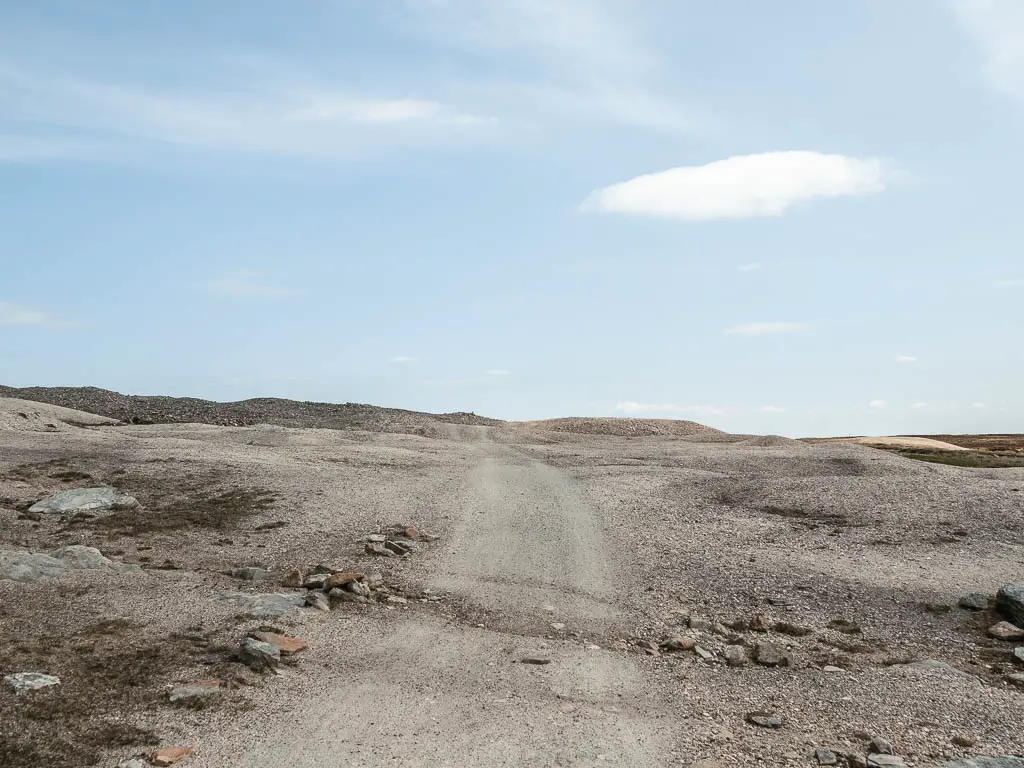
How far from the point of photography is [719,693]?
11625 millimetres

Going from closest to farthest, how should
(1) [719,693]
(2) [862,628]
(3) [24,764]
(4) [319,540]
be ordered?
(3) [24,764], (1) [719,693], (2) [862,628], (4) [319,540]

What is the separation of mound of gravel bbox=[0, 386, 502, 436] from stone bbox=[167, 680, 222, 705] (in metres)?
34.9

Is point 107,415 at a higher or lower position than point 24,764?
higher

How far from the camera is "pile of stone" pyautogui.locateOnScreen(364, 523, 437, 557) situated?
18.7 m

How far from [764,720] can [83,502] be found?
18.6 metres

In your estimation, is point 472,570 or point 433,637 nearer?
point 433,637

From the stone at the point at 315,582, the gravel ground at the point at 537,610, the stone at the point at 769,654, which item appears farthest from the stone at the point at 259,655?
the stone at the point at 769,654

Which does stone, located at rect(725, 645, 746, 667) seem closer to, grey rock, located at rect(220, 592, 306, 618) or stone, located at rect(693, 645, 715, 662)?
stone, located at rect(693, 645, 715, 662)

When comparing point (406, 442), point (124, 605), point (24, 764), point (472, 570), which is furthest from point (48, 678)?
point (406, 442)

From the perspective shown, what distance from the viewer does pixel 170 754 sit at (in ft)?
29.2

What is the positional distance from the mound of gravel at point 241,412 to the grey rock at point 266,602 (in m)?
30.8

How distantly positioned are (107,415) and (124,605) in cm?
3831

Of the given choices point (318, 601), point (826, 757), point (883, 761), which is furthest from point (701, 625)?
point (318, 601)

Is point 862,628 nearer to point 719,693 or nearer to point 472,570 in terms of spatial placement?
point 719,693
